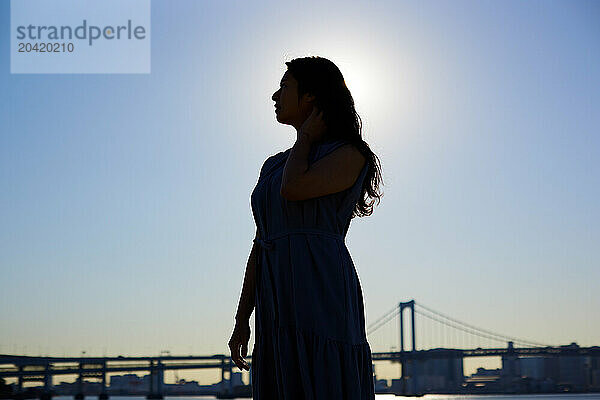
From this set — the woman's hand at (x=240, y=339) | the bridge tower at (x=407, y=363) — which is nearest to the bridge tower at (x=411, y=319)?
the bridge tower at (x=407, y=363)

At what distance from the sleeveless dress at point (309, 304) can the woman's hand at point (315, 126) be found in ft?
0.07

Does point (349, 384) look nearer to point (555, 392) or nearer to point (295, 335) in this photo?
point (295, 335)

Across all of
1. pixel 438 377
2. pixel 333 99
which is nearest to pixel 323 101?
pixel 333 99

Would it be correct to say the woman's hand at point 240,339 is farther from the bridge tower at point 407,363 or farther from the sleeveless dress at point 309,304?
the bridge tower at point 407,363

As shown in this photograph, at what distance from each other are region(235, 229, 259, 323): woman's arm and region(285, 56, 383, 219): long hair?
0.21m

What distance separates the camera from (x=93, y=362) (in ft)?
136

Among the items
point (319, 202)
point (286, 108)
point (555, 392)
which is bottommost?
point (555, 392)

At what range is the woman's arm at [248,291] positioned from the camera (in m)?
1.70

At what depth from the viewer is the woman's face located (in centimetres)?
167

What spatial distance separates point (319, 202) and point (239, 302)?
29 cm

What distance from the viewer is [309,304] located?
1.53 m

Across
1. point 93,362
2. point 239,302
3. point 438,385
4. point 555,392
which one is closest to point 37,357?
point 93,362

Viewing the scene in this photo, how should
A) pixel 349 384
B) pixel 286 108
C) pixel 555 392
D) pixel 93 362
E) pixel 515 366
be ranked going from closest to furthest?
pixel 349 384, pixel 286 108, pixel 93 362, pixel 515 366, pixel 555 392

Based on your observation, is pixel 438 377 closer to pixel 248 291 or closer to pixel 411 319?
pixel 411 319
